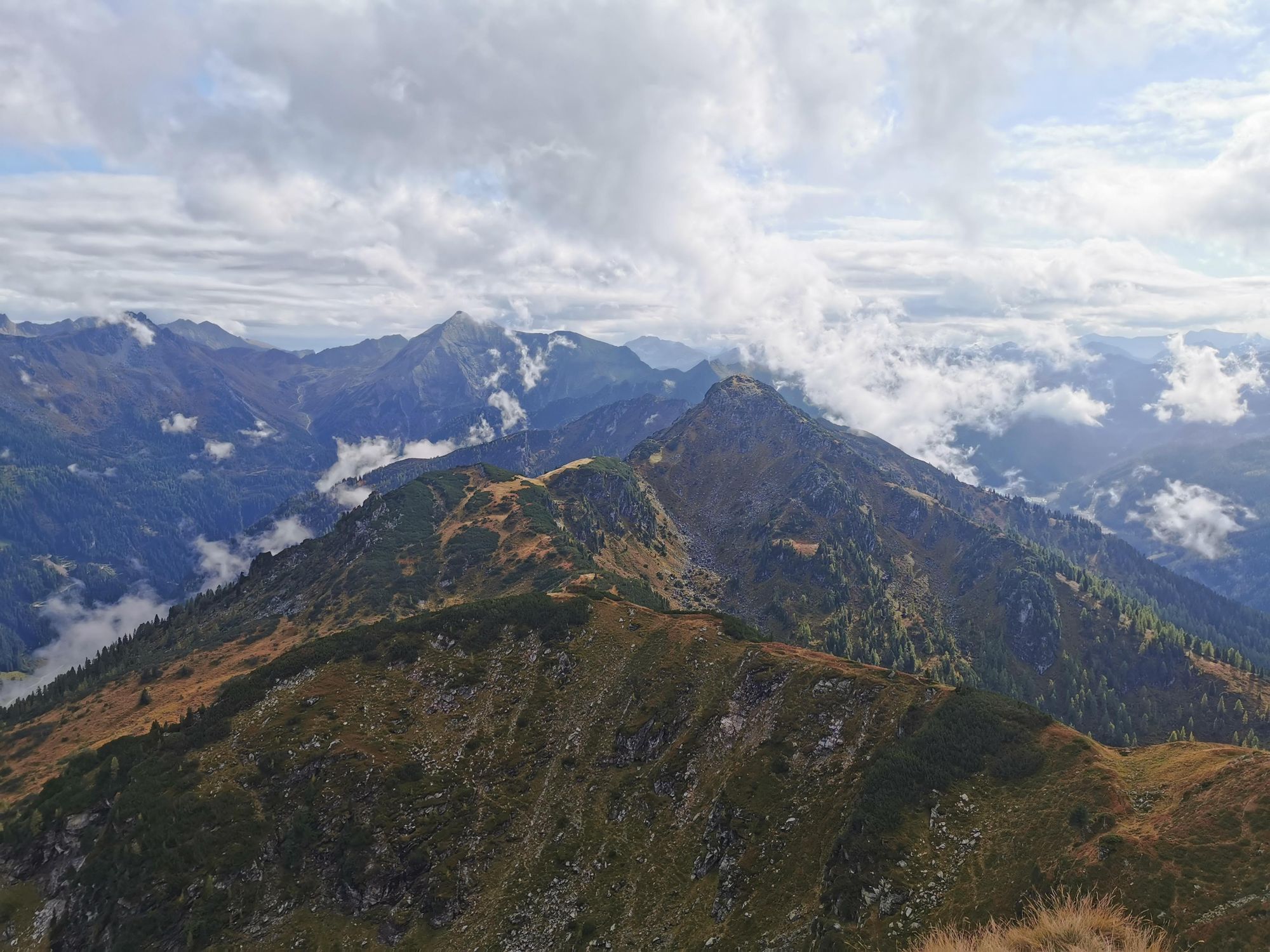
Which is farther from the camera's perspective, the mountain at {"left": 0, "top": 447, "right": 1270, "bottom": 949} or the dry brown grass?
the mountain at {"left": 0, "top": 447, "right": 1270, "bottom": 949}

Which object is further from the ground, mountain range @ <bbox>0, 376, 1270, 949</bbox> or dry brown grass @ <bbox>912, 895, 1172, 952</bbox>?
dry brown grass @ <bbox>912, 895, 1172, 952</bbox>

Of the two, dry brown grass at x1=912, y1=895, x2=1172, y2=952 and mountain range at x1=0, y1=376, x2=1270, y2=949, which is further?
mountain range at x1=0, y1=376, x2=1270, y2=949

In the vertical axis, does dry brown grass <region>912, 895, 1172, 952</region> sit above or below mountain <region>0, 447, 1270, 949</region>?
above

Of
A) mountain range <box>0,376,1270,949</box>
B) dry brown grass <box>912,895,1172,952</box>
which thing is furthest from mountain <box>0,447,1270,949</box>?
dry brown grass <box>912,895,1172,952</box>

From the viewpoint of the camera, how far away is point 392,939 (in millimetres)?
76688

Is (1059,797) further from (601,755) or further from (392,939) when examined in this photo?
(392,939)

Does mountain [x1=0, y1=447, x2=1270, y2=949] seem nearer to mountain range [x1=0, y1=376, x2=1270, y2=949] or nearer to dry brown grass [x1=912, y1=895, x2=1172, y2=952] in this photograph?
mountain range [x1=0, y1=376, x2=1270, y2=949]

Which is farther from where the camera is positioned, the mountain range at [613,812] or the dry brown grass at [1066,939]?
the mountain range at [613,812]

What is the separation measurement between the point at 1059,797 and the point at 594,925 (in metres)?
55.4

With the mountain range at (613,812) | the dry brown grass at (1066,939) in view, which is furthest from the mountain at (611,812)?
the dry brown grass at (1066,939)

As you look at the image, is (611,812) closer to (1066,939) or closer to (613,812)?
(613,812)

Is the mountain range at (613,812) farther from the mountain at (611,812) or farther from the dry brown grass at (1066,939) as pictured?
the dry brown grass at (1066,939)

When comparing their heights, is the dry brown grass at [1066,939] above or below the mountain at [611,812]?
above

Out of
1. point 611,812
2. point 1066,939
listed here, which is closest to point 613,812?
point 611,812
